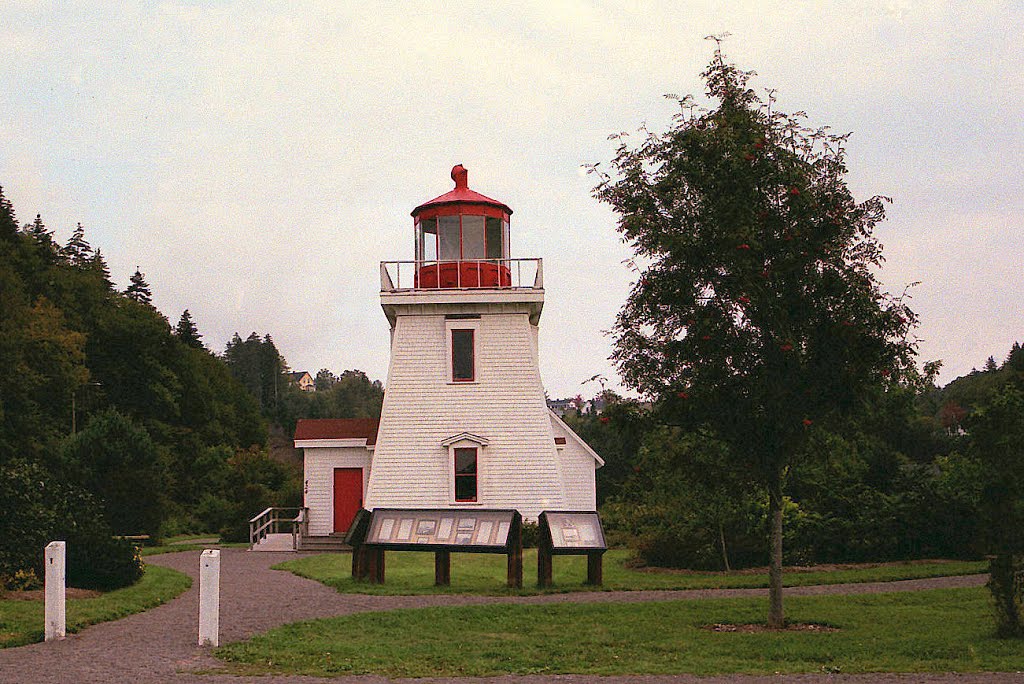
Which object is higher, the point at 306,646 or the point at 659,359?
the point at 659,359

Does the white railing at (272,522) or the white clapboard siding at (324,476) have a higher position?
the white clapboard siding at (324,476)

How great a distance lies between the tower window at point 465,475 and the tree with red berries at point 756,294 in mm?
15161

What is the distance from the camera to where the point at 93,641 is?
518 inches

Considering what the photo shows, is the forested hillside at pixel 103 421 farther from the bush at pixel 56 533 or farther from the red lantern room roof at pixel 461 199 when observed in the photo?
the red lantern room roof at pixel 461 199

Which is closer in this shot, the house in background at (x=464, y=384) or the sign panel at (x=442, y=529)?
the sign panel at (x=442, y=529)

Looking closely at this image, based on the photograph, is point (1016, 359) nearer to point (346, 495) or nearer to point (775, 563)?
point (346, 495)

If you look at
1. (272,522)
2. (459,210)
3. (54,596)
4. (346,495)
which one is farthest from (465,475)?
(54,596)

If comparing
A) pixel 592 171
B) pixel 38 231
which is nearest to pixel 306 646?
pixel 592 171

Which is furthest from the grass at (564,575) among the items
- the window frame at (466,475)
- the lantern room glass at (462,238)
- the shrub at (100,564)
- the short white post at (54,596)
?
the lantern room glass at (462,238)

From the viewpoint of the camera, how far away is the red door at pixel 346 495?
3388 centimetres

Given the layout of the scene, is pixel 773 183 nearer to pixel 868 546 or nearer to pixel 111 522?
pixel 868 546

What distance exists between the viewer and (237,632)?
47.4 ft

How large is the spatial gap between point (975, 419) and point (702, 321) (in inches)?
140

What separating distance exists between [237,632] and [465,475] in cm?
1590
